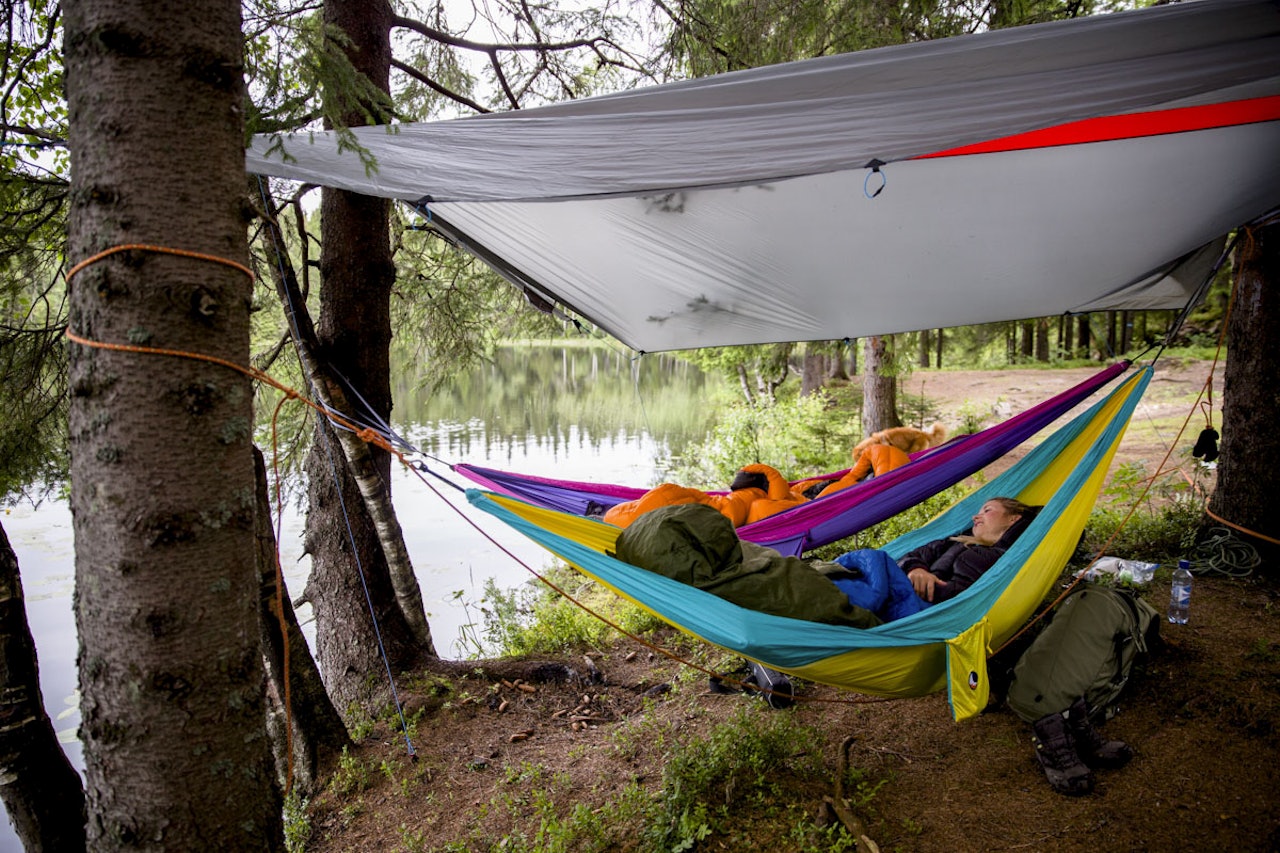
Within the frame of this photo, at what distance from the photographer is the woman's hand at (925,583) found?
2.09 m

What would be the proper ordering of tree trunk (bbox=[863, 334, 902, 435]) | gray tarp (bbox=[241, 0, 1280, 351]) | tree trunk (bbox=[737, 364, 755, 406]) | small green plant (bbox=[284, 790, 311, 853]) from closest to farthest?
gray tarp (bbox=[241, 0, 1280, 351]) < small green plant (bbox=[284, 790, 311, 853]) < tree trunk (bbox=[863, 334, 902, 435]) < tree trunk (bbox=[737, 364, 755, 406])

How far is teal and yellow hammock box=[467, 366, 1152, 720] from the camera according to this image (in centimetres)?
158

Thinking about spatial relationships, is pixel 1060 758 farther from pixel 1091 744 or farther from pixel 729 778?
pixel 729 778

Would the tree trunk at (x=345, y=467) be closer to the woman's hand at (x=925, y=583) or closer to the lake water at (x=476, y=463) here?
the lake water at (x=476, y=463)

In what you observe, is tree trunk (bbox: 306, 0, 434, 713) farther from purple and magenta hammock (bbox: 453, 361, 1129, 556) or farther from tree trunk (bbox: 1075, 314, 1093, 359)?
tree trunk (bbox: 1075, 314, 1093, 359)

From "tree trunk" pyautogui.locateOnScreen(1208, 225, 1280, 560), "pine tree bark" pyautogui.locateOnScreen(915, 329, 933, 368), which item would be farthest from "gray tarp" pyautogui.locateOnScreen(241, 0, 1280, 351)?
"pine tree bark" pyautogui.locateOnScreen(915, 329, 933, 368)

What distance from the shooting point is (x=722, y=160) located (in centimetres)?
161

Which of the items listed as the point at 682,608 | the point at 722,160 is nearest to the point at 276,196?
the point at 722,160

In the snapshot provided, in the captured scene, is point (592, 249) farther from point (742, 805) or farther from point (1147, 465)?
point (1147, 465)

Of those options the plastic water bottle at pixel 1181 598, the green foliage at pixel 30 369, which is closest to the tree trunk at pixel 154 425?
the green foliage at pixel 30 369

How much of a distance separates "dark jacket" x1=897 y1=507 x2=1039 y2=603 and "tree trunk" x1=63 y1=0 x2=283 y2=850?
1.85 metres

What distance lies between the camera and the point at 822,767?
1.79 meters

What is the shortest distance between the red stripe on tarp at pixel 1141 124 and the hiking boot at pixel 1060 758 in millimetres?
1549

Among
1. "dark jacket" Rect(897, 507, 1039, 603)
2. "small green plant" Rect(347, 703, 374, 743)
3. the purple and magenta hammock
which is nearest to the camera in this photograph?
"dark jacket" Rect(897, 507, 1039, 603)
